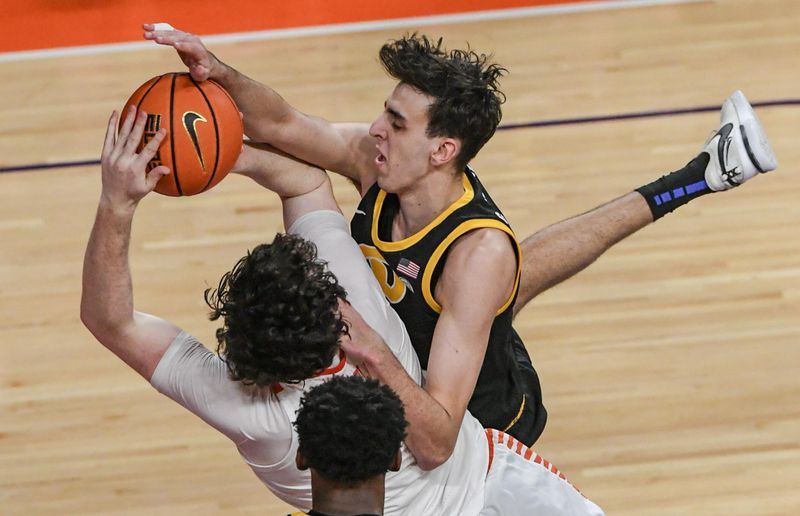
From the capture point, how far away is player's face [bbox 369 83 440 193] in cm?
305

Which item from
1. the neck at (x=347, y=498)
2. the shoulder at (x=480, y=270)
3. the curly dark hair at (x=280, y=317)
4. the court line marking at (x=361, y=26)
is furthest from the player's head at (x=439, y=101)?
the court line marking at (x=361, y=26)

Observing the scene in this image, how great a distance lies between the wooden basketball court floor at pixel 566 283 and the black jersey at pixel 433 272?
2.57ft

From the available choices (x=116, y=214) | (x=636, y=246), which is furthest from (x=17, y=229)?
(x=116, y=214)

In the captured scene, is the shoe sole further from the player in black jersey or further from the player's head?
the player's head

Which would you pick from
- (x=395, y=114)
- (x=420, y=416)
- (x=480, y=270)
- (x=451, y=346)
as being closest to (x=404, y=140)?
(x=395, y=114)

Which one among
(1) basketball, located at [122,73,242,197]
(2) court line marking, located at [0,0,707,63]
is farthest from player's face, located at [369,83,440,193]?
(2) court line marking, located at [0,0,707,63]

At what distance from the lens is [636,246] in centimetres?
506

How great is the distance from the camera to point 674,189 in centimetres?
383

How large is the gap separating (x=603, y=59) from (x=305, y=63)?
1.65 meters

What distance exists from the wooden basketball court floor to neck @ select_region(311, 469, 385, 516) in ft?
6.16

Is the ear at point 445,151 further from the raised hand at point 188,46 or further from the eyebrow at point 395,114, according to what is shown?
the raised hand at point 188,46

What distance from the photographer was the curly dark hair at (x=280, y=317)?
2305mm

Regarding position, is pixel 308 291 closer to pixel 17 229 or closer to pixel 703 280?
pixel 703 280

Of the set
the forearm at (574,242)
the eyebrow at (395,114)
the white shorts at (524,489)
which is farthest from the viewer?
the forearm at (574,242)
